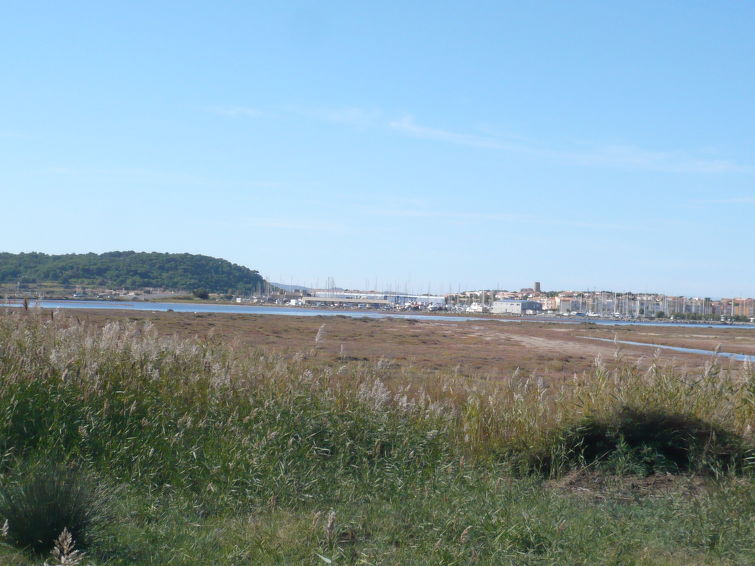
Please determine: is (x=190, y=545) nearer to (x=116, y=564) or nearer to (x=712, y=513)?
(x=116, y=564)

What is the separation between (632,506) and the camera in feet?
22.0

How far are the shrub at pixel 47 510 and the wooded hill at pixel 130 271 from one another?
87607mm

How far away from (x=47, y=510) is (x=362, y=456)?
11.7ft

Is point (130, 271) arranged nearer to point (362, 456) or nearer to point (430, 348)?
point (430, 348)

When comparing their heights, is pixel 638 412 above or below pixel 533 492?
above

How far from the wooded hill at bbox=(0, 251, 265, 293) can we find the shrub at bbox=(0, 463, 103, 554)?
87607mm

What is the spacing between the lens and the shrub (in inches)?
203

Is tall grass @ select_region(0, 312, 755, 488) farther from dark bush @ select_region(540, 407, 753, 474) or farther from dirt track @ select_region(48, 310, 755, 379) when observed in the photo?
dirt track @ select_region(48, 310, 755, 379)

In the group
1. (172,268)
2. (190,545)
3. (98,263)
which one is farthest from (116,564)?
(172,268)

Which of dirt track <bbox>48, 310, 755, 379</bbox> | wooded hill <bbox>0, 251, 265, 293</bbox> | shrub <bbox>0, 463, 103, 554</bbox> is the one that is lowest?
dirt track <bbox>48, 310, 755, 379</bbox>

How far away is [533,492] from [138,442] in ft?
13.2

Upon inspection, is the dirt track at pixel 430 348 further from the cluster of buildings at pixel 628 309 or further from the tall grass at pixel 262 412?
the cluster of buildings at pixel 628 309

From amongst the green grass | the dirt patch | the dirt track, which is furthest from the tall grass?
the dirt track

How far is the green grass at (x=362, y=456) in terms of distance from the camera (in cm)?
557
